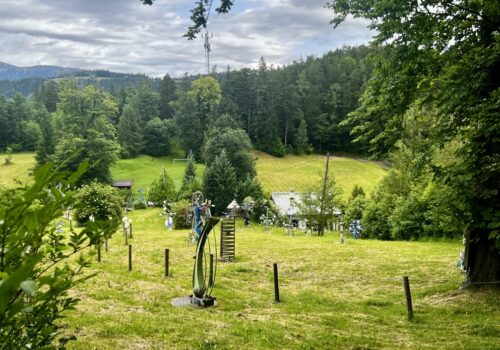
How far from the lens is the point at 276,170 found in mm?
67000

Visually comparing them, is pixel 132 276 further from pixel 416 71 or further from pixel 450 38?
pixel 450 38

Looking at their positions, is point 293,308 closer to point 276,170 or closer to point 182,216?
point 182,216

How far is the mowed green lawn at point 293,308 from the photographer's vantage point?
8266mm

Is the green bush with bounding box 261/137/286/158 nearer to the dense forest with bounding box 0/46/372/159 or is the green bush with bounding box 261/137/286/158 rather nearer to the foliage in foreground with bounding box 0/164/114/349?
the dense forest with bounding box 0/46/372/159

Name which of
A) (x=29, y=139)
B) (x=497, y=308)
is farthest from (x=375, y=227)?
(x=29, y=139)

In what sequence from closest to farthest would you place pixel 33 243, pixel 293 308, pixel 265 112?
pixel 33 243 → pixel 293 308 → pixel 265 112

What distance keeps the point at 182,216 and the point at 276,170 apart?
34.2 meters

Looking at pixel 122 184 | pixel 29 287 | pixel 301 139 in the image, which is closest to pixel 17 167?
pixel 122 184

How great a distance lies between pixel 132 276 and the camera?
1412 cm

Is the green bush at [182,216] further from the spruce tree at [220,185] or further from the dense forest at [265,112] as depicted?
the dense forest at [265,112]

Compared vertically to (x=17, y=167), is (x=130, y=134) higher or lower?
higher

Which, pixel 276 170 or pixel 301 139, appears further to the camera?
pixel 301 139

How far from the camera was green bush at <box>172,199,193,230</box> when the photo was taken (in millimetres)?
34281

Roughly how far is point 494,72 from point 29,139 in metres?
90.0
